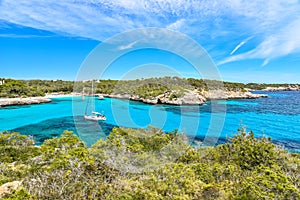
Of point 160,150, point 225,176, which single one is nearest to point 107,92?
point 160,150

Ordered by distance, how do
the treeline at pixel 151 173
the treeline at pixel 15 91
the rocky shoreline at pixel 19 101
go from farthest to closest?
the treeline at pixel 15 91, the rocky shoreline at pixel 19 101, the treeline at pixel 151 173

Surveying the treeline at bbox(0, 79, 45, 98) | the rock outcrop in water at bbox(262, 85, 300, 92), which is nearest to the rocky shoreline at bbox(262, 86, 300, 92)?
the rock outcrop in water at bbox(262, 85, 300, 92)

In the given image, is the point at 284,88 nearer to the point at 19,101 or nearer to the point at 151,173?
the point at 19,101

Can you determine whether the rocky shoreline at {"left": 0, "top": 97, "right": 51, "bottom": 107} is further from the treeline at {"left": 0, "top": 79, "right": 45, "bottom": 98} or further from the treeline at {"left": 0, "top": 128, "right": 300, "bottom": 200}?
the treeline at {"left": 0, "top": 128, "right": 300, "bottom": 200}

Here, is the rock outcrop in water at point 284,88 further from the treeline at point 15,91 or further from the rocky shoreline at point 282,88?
the treeline at point 15,91

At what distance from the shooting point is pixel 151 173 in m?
5.16

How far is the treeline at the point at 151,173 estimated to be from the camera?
→ 437 centimetres

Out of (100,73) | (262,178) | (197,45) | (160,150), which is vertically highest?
(197,45)

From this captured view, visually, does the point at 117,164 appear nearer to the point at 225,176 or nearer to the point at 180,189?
the point at 180,189

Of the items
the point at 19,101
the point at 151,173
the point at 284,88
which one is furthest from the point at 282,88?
the point at 151,173

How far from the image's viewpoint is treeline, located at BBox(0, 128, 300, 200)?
14.3 feet

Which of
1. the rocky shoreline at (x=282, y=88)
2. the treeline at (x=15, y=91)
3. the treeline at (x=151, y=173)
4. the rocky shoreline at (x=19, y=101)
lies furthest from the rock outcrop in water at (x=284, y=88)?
the treeline at (x=151, y=173)

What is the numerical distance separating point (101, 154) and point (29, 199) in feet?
9.12

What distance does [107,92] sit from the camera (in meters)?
51.9
